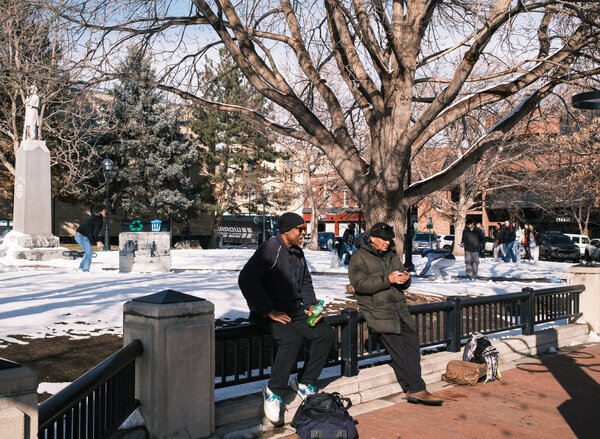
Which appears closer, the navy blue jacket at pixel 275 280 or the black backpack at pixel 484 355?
the navy blue jacket at pixel 275 280

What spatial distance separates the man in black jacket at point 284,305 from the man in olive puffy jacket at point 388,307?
2.67 feet

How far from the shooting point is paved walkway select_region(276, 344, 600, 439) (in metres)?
5.15

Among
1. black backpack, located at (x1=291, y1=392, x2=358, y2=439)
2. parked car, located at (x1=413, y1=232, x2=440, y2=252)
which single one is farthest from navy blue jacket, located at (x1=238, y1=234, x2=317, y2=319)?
parked car, located at (x1=413, y1=232, x2=440, y2=252)

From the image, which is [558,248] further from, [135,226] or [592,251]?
[135,226]

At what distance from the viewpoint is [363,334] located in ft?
25.2

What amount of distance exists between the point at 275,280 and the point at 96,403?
199cm

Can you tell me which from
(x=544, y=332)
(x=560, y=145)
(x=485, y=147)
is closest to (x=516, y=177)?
(x=560, y=145)

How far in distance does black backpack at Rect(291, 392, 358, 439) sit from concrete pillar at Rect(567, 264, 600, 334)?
7.24m

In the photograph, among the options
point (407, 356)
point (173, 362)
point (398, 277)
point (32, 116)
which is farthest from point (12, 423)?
point (32, 116)

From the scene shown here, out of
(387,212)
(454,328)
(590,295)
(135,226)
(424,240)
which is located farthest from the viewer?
(424,240)

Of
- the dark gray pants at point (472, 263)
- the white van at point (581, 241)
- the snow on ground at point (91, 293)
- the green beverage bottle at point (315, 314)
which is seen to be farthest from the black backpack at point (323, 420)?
the white van at point (581, 241)

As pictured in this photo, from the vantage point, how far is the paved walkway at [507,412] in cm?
515

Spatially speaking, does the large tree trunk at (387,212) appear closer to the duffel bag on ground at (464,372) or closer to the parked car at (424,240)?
the duffel bag on ground at (464,372)

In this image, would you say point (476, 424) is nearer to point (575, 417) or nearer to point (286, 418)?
point (575, 417)
